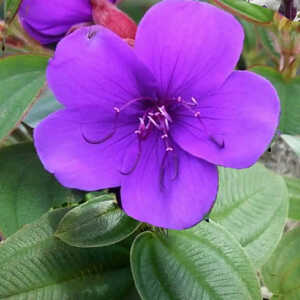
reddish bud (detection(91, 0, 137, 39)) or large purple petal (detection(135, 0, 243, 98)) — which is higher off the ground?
large purple petal (detection(135, 0, 243, 98))

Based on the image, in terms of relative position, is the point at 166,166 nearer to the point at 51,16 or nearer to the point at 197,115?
the point at 197,115

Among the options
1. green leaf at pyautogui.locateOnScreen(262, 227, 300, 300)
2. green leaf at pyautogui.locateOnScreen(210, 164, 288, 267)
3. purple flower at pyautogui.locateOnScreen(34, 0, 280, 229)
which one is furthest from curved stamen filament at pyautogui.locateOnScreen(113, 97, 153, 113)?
green leaf at pyautogui.locateOnScreen(262, 227, 300, 300)

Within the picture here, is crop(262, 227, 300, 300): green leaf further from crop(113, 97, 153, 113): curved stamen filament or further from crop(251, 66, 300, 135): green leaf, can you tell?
crop(113, 97, 153, 113): curved stamen filament

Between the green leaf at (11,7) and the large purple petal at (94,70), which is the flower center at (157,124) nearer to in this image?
the large purple petal at (94,70)

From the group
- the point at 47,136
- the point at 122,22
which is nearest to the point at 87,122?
the point at 47,136

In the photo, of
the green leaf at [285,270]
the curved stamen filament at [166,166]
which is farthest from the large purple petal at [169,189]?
the green leaf at [285,270]

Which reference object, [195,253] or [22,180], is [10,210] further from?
[195,253]

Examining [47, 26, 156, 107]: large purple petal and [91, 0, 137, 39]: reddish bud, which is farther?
[91, 0, 137, 39]: reddish bud
